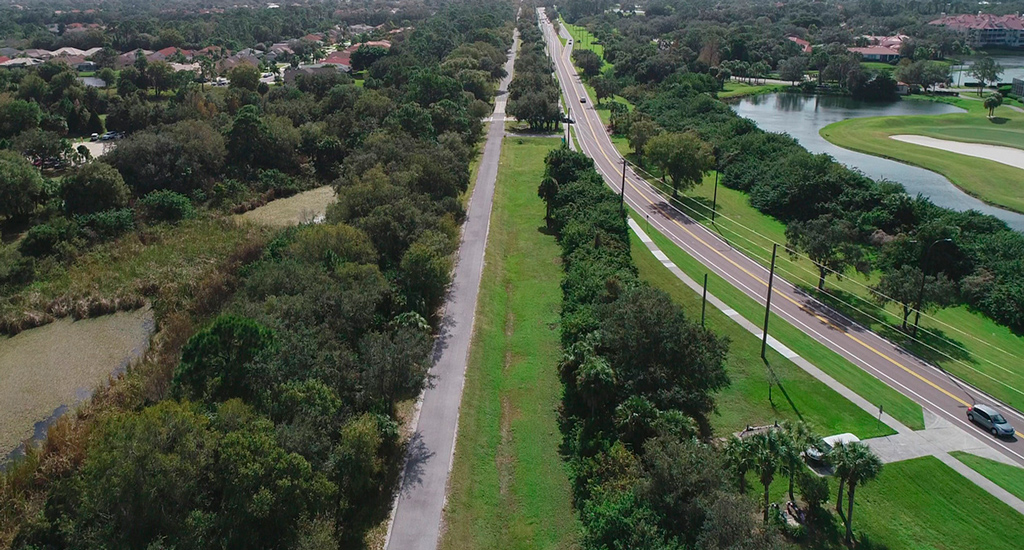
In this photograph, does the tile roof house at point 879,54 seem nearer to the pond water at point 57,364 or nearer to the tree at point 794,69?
the tree at point 794,69

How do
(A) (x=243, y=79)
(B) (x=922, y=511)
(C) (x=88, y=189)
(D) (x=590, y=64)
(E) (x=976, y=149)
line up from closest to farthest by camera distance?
(B) (x=922, y=511) → (C) (x=88, y=189) → (E) (x=976, y=149) → (A) (x=243, y=79) → (D) (x=590, y=64)

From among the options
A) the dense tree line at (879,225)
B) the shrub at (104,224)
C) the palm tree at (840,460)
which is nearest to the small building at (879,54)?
the dense tree line at (879,225)

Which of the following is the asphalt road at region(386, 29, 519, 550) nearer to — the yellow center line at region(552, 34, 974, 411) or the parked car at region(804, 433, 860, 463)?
the parked car at region(804, 433, 860, 463)

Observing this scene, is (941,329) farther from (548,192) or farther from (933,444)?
(548,192)

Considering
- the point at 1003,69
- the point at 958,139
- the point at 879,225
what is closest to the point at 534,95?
the point at 879,225

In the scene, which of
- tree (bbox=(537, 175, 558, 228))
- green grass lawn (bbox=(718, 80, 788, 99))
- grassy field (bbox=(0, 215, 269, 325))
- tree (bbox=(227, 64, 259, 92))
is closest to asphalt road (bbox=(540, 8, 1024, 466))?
tree (bbox=(537, 175, 558, 228))

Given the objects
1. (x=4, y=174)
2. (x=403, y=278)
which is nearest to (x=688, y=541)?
(x=403, y=278)
